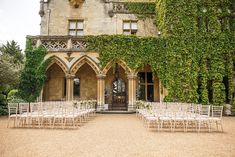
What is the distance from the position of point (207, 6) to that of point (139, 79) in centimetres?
734

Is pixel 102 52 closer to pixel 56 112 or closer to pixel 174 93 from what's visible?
pixel 174 93

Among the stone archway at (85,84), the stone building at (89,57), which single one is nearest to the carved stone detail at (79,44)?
the stone building at (89,57)

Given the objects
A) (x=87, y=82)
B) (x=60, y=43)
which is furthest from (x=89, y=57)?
(x=87, y=82)

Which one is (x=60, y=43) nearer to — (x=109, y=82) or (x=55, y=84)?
(x=55, y=84)

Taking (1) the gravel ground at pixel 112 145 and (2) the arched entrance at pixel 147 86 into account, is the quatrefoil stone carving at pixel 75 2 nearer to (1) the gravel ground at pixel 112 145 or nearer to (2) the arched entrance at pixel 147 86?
(2) the arched entrance at pixel 147 86

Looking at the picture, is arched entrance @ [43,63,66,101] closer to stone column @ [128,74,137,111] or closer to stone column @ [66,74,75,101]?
stone column @ [66,74,75,101]

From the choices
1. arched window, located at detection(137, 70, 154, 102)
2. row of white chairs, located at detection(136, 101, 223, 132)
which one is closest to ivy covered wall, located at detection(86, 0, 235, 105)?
arched window, located at detection(137, 70, 154, 102)

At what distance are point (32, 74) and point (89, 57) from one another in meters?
3.99

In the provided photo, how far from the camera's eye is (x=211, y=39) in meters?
16.2

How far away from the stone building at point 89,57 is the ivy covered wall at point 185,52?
97cm

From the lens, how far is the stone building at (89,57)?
622 inches

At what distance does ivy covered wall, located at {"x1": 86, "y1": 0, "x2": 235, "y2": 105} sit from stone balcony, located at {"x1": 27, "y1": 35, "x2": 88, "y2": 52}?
713mm

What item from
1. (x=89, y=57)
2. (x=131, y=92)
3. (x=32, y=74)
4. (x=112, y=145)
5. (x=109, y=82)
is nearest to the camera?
(x=112, y=145)

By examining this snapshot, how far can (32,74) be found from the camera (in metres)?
15.4
